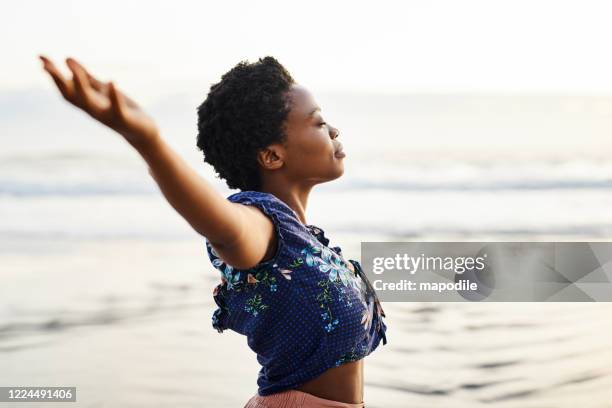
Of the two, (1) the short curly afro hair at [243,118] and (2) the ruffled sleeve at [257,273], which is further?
(1) the short curly afro hair at [243,118]

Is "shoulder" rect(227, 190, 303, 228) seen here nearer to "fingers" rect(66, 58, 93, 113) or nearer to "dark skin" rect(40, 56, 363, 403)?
"dark skin" rect(40, 56, 363, 403)

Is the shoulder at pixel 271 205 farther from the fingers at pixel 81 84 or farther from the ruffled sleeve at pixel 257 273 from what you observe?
the fingers at pixel 81 84

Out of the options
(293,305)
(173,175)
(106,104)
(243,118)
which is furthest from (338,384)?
(106,104)

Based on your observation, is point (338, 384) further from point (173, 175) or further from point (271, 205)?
point (173, 175)

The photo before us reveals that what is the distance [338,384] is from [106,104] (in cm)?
75

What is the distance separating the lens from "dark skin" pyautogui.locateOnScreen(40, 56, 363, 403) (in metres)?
0.99

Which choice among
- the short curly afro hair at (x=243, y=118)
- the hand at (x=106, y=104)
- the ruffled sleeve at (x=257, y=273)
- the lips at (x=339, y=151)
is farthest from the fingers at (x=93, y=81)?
the lips at (x=339, y=151)

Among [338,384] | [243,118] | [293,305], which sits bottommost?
[338,384]

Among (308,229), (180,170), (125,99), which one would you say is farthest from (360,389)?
(125,99)

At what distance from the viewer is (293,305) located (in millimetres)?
1460

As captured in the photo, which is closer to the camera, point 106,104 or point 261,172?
point 106,104

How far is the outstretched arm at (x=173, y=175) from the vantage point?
970 millimetres

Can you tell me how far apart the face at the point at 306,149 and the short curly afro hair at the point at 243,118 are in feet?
0.05

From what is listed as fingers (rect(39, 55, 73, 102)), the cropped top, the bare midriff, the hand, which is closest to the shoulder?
the cropped top
